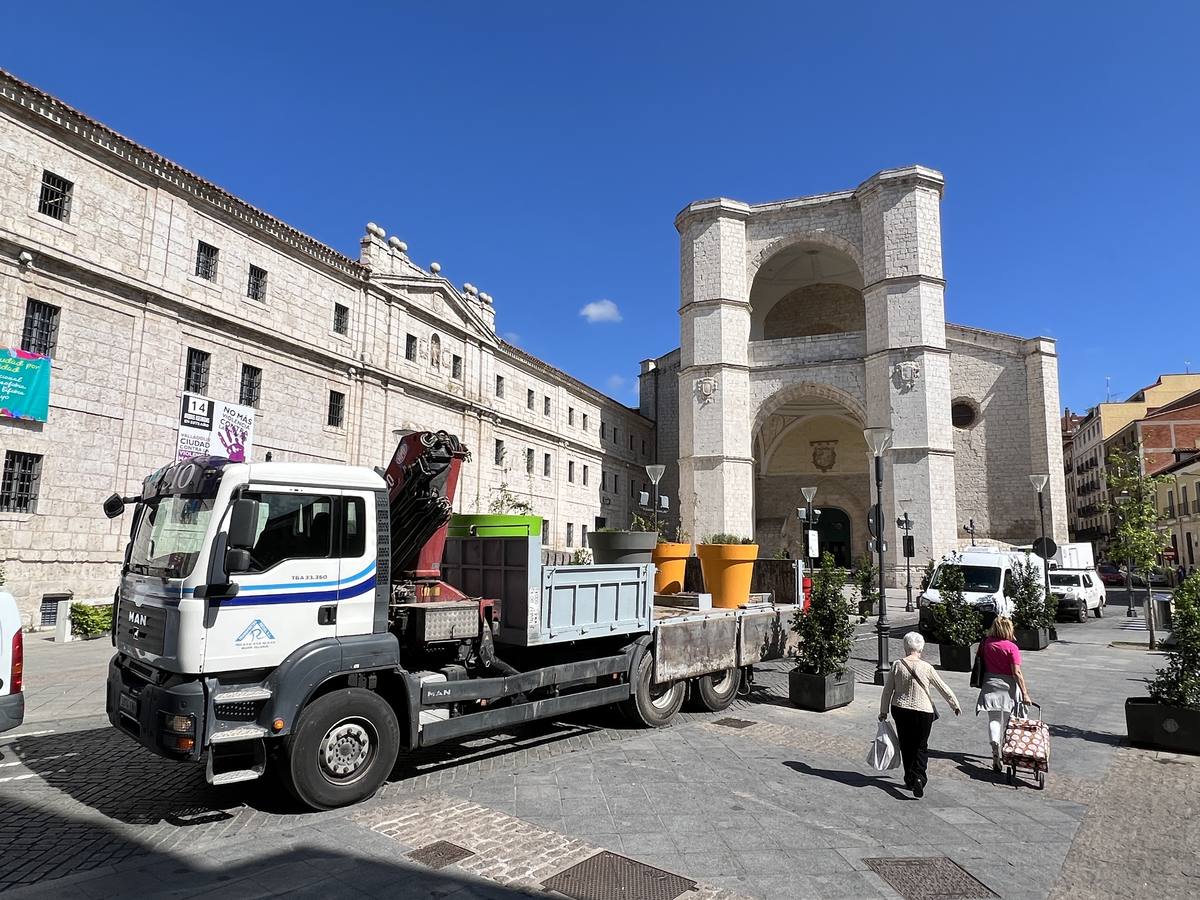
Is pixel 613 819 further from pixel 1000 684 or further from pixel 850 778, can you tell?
pixel 1000 684

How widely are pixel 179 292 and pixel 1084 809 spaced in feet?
67.8

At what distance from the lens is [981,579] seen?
19.6 metres

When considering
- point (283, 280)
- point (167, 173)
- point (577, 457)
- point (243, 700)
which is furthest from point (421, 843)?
point (577, 457)

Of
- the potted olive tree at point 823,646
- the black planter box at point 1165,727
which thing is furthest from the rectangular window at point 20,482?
the black planter box at point 1165,727

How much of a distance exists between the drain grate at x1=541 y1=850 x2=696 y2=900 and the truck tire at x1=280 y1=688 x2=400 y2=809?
6.13 feet

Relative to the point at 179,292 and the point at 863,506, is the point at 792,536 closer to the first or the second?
the point at 863,506

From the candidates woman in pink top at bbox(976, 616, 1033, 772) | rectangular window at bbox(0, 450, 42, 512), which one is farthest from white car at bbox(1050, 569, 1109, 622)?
rectangular window at bbox(0, 450, 42, 512)

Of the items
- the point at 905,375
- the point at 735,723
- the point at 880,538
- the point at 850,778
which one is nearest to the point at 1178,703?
the point at 850,778

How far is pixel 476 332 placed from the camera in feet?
101

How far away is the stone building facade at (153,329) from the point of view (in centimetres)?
1506

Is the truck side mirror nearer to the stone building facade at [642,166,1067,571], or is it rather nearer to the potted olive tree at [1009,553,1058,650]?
the potted olive tree at [1009,553,1058,650]

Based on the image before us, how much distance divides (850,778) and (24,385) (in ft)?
56.7

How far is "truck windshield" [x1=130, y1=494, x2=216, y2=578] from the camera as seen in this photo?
509 cm

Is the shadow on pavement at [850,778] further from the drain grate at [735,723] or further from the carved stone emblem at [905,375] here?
the carved stone emblem at [905,375]
